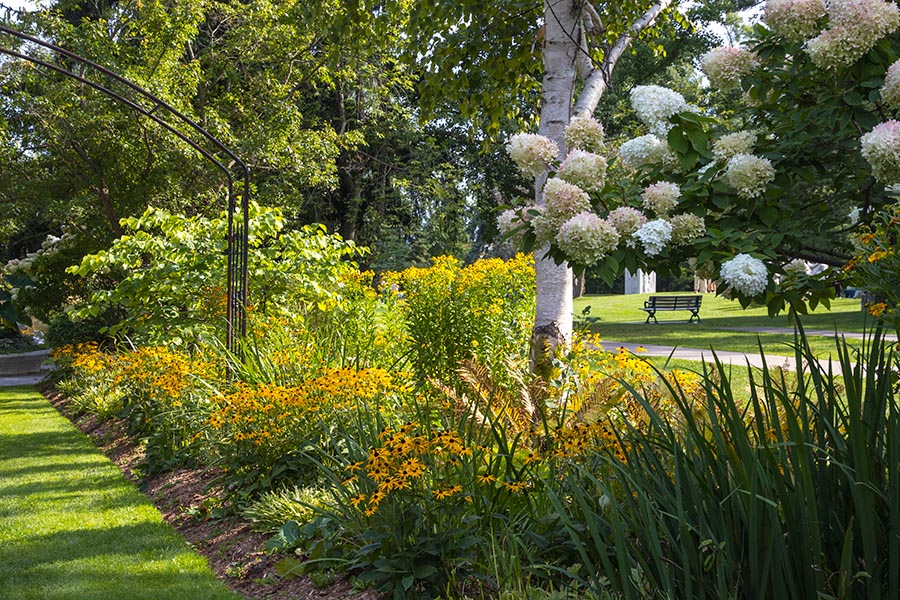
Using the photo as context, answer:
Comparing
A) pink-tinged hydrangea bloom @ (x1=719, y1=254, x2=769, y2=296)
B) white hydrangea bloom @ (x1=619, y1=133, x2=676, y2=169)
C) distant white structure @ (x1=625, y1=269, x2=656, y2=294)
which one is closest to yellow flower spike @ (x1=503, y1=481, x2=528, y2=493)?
pink-tinged hydrangea bloom @ (x1=719, y1=254, x2=769, y2=296)

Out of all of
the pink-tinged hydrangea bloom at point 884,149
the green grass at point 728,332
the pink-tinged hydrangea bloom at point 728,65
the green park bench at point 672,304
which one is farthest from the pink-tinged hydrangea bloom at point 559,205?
the green park bench at point 672,304

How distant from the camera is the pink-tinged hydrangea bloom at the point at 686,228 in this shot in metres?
2.43

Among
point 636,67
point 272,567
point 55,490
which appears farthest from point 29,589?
point 636,67

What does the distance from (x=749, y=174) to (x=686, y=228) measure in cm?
24

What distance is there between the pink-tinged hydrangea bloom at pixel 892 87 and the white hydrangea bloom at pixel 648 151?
0.65m

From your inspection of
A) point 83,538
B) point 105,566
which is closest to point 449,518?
point 105,566

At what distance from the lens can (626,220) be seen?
96.8 inches

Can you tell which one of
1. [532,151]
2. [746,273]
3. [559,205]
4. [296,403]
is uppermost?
[532,151]

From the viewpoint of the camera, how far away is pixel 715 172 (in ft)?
8.27

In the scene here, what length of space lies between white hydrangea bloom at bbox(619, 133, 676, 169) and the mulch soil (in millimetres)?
1935

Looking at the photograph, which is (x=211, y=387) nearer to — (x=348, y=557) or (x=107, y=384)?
(x=348, y=557)

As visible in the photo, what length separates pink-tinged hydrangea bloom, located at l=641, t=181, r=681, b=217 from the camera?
248 centimetres

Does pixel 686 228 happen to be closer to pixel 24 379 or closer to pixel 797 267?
pixel 797 267

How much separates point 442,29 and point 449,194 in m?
10.7
